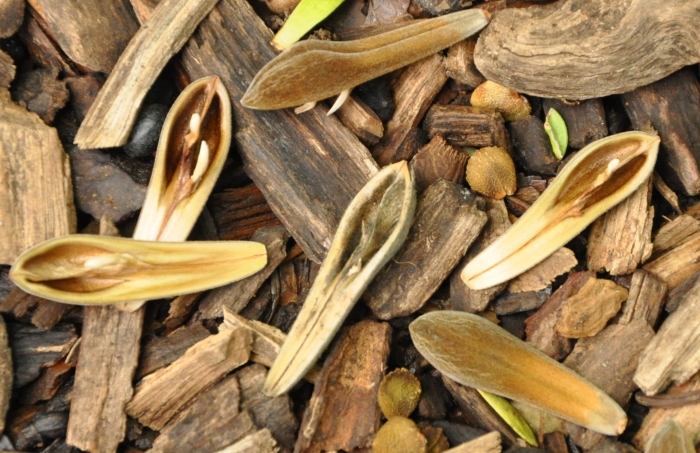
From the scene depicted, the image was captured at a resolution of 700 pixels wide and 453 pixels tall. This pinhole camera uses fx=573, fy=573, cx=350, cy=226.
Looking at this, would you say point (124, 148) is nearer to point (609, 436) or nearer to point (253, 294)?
point (253, 294)

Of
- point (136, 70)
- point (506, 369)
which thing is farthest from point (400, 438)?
point (136, 70)

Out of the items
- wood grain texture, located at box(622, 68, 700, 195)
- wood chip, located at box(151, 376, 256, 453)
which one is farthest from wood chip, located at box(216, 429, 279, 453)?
wood grain texture, located at box(622, 68, 700, 195)

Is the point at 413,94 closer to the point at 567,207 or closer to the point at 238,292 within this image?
the point at 567,207

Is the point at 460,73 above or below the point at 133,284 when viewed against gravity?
above

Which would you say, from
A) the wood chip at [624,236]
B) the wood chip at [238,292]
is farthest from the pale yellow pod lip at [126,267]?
the wood chip at [624,236]

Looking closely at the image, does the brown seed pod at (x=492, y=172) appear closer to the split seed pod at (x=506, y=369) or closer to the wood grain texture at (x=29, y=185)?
the split seed pod at (x=506, y=369)

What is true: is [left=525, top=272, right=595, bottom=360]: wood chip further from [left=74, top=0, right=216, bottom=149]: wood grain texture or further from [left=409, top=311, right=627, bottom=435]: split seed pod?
[left=74, top=0, right=216, bottom=149]: wood grain texture

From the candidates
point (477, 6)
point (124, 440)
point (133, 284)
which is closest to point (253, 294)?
point (133, 284)
